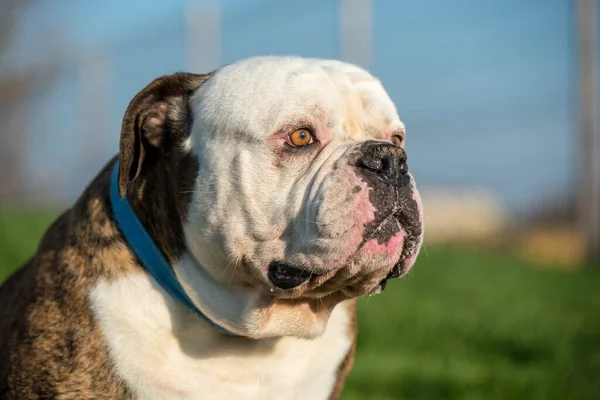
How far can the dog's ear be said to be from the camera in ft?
10.8

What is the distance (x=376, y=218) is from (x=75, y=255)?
1.13 metres

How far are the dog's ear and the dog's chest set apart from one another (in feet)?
1.48

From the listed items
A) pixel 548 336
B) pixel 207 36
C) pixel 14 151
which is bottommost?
pixel 14 151

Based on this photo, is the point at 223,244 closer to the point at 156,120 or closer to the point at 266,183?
the point at 266,183

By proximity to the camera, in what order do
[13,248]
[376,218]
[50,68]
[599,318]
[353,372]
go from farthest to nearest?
[50,68] → [599,318] → [13,248] → [353,372] → [376,218]

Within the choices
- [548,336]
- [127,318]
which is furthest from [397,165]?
[548,336]

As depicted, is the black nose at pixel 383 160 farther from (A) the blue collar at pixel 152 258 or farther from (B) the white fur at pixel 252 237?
(A) the blue collar at pixel 152 258

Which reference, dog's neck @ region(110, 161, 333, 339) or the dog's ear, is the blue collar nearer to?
dog's neck @ region(110, 161, 333, 339)

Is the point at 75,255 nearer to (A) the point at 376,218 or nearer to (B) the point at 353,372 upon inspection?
(A) the point at 376,218

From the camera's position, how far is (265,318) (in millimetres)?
3217

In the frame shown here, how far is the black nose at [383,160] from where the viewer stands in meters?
3.02

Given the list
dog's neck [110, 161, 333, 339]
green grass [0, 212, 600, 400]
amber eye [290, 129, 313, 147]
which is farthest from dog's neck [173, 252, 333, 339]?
green grass [0, 212, 600, 400]

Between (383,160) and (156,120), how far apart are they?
36.6 inches

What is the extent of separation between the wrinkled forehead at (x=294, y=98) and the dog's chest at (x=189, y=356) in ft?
2.35
